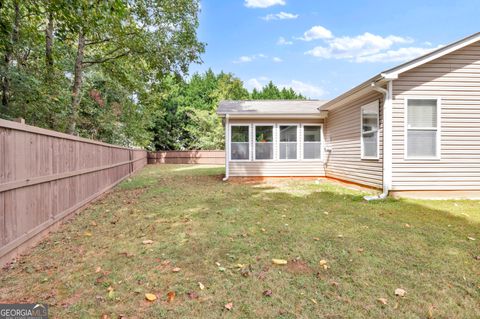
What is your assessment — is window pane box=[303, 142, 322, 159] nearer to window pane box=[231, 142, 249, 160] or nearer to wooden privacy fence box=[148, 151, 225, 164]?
window pane box=[231, 142, 249, 160]

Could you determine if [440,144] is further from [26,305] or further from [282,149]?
[26,305]

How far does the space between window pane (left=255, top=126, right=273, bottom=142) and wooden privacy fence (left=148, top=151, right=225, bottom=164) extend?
442 inches

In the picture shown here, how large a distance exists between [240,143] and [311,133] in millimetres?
2815

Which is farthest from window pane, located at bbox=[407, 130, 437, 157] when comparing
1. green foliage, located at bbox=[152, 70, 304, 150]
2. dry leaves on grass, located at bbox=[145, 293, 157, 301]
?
green foliage, located at bbox=[152, 70, 304, 150]

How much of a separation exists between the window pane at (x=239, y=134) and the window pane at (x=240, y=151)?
20 centimetres

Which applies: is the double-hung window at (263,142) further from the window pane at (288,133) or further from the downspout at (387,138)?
the downspout at (387,138)

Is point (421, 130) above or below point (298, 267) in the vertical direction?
above

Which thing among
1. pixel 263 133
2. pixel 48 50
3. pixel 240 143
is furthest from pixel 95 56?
pixel 263 133

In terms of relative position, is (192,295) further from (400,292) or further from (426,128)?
(426,128)

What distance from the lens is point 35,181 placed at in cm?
332

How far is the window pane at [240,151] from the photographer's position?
10154mm

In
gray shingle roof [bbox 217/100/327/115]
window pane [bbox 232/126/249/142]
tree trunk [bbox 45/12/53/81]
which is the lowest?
window pane [bbox 232/126/249/142]

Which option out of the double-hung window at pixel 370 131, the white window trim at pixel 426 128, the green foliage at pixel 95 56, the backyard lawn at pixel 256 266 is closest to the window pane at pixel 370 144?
the double-hung window at pixel 370 131

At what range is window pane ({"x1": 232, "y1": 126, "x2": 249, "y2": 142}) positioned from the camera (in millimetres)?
10156
